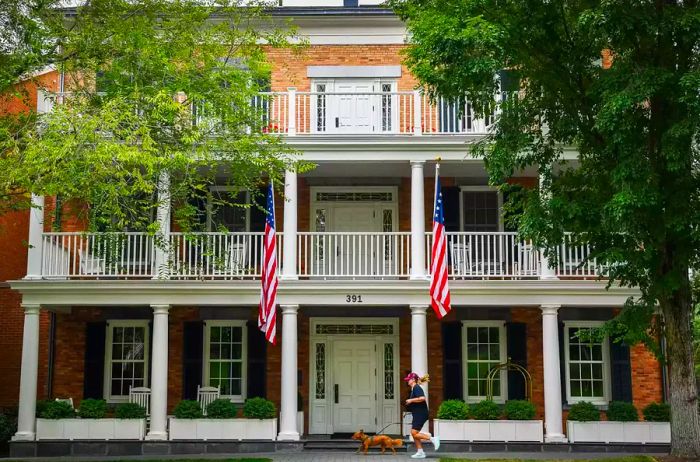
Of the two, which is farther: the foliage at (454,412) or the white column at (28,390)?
the white column at (28,390)

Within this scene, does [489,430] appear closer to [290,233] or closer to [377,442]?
[377,442]

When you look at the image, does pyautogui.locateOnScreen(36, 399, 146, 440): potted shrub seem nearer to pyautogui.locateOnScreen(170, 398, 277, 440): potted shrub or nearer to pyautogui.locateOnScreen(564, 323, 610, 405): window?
pyautogui.locateOnScreen(170, 398, 277, 440): potted shrub

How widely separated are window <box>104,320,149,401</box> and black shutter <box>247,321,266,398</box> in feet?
7.91

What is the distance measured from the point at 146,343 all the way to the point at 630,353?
1116cm

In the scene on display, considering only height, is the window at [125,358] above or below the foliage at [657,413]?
above

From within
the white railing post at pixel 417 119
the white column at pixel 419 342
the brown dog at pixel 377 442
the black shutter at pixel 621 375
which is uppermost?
the white railing post at pixel 417 119

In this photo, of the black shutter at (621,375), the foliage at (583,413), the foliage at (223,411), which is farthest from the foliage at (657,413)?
the foliage at (223,411)

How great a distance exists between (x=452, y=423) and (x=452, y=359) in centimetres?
264

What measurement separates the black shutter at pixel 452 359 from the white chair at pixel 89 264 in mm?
7763

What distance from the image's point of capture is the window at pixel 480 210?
2080cm

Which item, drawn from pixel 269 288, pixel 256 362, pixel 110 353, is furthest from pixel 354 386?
pixel 110 353

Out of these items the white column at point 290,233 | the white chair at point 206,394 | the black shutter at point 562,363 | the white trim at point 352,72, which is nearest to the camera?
the white column at point 290,233

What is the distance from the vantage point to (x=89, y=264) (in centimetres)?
1950

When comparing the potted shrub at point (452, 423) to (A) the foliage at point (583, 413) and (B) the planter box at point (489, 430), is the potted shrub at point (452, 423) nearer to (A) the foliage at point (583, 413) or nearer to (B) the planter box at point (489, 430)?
(B) the planter box at point (489, 430)
